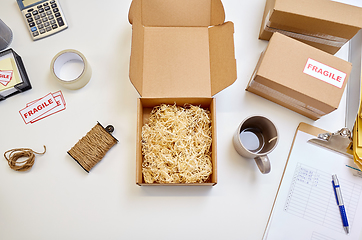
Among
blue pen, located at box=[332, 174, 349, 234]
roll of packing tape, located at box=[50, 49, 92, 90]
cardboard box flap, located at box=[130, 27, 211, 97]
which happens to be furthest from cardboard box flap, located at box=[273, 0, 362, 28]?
roll of packing tape, located at box=[50, 49, 92, 90]

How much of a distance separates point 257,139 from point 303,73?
24cm

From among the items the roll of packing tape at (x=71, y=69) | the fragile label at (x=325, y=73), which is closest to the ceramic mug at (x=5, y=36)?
the roll of packing tape at (x=71, y=69)

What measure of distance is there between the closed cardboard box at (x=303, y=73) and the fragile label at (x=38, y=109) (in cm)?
67

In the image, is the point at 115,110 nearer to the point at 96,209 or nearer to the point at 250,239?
the point at 96,209

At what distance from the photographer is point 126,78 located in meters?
0.80

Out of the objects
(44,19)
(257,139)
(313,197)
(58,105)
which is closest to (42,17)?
(44,19)

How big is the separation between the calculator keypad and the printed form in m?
0.91

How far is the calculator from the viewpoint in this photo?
81cm

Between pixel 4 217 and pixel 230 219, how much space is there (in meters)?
0.70

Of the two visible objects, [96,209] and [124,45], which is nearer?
[96,209]

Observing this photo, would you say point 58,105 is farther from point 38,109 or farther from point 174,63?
point 174,63

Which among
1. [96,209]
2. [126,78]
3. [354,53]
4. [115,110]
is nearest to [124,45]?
[126,78]

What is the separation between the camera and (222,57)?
0.69 meters

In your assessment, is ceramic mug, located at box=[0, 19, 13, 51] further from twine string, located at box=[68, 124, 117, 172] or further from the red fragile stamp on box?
twine string, located at box=[68, 124, 117, 172]
